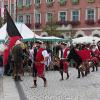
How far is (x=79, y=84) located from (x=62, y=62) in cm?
238

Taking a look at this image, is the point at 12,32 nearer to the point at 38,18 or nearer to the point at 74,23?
the point at 74,23

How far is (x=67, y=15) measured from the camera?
66250mm

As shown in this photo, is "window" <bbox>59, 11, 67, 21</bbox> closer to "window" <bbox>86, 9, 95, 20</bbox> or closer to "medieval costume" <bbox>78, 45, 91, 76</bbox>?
"window" <bbox>86, 9, 95, 20</bbox>

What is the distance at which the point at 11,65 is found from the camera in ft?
79.5

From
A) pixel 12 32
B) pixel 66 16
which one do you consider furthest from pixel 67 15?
pixel 12 32

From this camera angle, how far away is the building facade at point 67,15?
211ft

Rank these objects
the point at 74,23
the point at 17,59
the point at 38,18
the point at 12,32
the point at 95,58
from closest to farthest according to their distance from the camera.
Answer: the point at 17,59, the point at 12,32, the point at 95,58, the point at 74,23, the point at 38,18

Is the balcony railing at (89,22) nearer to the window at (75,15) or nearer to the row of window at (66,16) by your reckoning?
the row of window at (66,16)

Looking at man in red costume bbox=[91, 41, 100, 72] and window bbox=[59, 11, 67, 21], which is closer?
man in red costume bbox=[91, 41, 100, 72]

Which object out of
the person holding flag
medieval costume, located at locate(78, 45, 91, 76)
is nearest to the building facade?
the person holding flag

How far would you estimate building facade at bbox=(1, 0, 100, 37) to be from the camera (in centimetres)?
6438

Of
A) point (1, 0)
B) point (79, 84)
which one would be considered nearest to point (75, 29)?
point (1, 0)

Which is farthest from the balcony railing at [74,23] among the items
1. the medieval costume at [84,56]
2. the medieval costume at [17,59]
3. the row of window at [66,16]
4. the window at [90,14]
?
the medieval costume at [17,59]

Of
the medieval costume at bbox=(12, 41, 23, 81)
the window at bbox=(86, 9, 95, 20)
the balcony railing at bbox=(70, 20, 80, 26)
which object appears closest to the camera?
the medieval costume at bbox=(12, 41, 23, 81)
